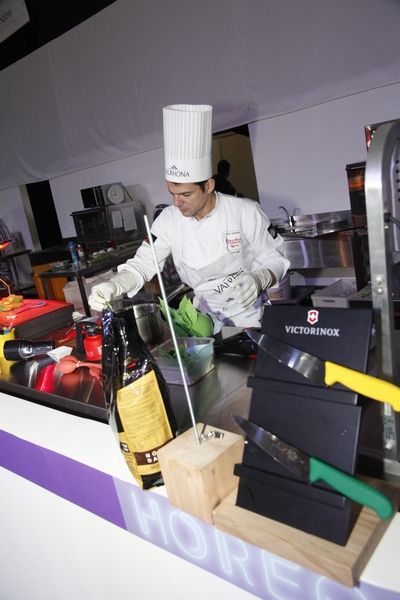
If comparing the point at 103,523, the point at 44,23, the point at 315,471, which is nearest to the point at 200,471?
the point at 315,471

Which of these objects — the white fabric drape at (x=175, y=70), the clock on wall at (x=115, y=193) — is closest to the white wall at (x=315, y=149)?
the white fabric drape at (x=175, y=70)

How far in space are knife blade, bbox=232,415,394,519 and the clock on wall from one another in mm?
5728

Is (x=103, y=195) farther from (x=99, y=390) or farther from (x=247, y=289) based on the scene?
(x=99, y=390)

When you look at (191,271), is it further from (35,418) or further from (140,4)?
(140,4)

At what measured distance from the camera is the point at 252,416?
35.8 inches

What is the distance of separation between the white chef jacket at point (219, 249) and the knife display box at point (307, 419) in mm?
1619

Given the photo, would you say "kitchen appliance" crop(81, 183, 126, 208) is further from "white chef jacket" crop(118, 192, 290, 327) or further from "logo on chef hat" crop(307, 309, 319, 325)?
"logo on chef hat" crop(307, 309, 319, 325)

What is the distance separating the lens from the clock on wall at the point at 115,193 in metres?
6.26

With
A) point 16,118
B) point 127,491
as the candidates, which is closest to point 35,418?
point 127,491

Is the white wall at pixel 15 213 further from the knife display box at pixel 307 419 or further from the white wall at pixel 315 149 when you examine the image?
the knife display box at pixel 307 419

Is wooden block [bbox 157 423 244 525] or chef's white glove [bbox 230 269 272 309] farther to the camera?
chef's white glove [bbox 230 269 272 309]

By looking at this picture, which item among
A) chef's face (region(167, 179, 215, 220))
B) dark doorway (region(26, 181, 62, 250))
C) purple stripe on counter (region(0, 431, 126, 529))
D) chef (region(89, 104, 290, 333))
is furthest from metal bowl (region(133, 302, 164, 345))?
dark doorway (region(26, 181, 62, 250))

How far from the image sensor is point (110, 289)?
2270 mm

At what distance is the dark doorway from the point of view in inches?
328
